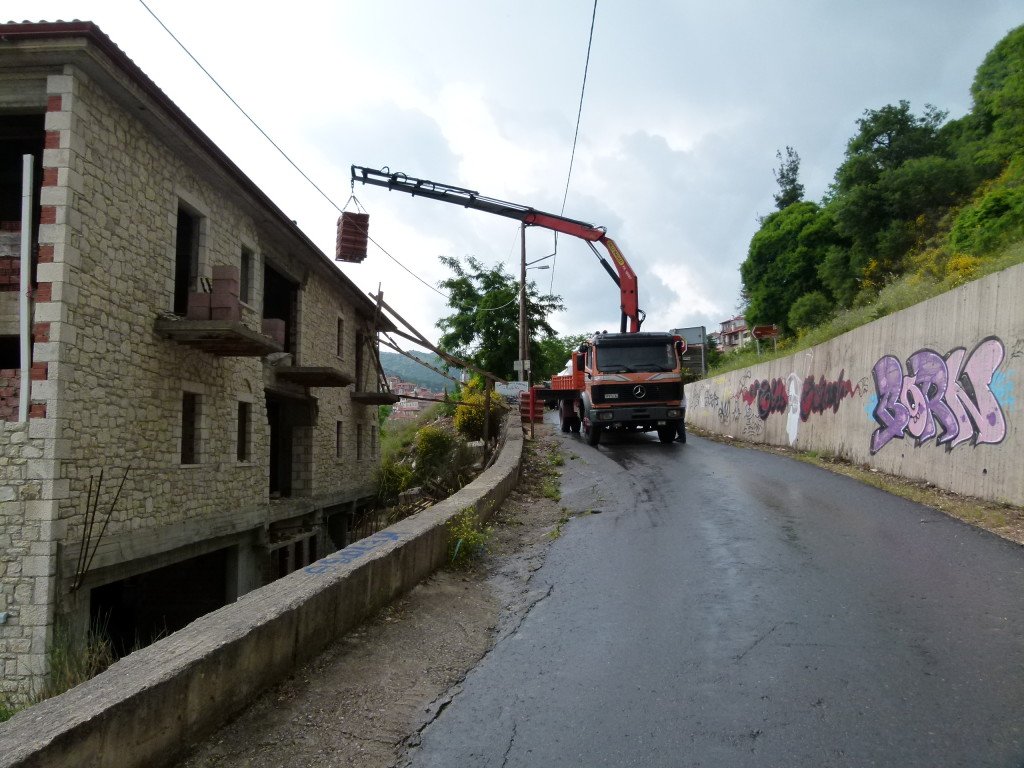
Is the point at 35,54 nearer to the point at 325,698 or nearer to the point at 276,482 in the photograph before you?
the point at 325,698

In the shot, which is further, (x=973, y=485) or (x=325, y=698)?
(x=973, y=485)

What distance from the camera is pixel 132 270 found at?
437 inches

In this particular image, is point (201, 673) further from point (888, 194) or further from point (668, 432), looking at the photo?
point (888, 194)

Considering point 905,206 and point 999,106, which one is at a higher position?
point 999,106

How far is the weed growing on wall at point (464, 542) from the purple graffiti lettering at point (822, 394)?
10197 millimetres

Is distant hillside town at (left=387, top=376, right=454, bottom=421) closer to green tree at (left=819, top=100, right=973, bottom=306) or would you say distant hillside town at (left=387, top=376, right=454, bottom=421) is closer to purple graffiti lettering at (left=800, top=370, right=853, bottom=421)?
purple graffiti lettering at (left=800, top=370, right=853, bottom=421)

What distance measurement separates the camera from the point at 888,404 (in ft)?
43.3

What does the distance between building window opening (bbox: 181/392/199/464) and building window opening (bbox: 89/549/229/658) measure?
3.13 metres

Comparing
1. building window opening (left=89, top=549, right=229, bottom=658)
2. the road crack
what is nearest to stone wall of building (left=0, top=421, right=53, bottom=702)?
building window opening (left=89, top=549, right=229, bottom=658)

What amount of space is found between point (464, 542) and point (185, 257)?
365 inches

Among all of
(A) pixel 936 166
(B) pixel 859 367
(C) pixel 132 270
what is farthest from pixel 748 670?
(A) pixel 936 166

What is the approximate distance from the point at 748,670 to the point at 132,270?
1029 cm

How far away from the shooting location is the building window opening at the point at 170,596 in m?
15.3

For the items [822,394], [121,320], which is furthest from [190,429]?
[822,394]
